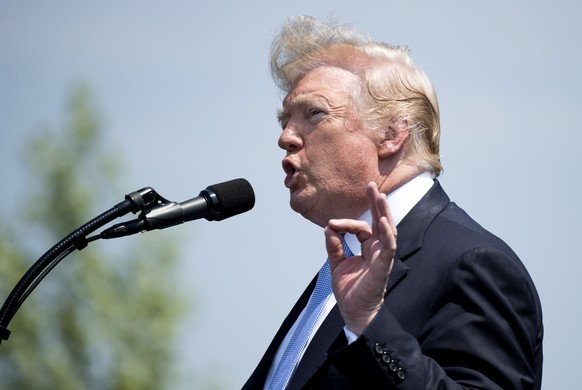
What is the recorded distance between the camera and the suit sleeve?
10.3ft

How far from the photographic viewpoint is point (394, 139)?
4195 mm

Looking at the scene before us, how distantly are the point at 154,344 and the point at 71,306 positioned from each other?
1.37 metres

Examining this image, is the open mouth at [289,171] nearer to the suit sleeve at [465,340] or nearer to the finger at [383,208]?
the suit sleeve at [465,340]

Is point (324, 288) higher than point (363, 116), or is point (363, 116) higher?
point (363, 116)

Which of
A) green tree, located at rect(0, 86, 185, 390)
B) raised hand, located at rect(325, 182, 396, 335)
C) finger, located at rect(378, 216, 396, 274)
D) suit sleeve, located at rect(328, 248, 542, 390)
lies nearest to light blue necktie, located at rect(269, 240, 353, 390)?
suit sleeve, located at rect(328, 248, 542, 390)

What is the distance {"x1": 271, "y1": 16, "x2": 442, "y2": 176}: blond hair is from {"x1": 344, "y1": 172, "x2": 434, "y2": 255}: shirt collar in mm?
88

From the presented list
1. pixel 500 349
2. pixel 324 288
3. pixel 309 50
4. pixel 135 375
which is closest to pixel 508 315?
pixel 500 349

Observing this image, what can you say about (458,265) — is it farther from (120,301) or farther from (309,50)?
(120,301)

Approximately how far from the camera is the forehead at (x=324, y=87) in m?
4.28

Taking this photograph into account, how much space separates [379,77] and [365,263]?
4.27 ft

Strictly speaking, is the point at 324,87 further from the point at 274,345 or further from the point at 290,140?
the point at 274,345

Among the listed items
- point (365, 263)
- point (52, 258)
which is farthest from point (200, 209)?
point (365, 263)

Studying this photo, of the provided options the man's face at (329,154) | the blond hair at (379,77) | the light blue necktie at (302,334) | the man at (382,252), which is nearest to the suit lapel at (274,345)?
the man at (382,252)

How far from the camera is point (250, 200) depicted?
4.00 meters
